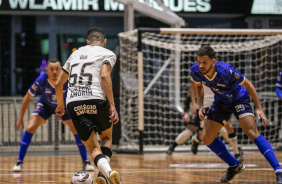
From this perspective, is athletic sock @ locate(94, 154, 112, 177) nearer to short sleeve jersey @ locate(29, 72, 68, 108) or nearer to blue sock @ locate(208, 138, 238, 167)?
blue sock @ locate(208, 138, 238, 167)

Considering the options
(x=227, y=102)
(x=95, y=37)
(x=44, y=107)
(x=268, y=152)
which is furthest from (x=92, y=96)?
(x=44, y=107)

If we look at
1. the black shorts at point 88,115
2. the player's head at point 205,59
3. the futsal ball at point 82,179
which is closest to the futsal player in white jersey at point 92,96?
the black shorts at point 88,115

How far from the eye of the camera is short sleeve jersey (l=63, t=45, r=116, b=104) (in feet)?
19.2

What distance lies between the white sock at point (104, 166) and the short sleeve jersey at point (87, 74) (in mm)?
649

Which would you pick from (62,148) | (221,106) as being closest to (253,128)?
(221,106)

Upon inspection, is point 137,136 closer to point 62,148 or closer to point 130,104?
point 130,104

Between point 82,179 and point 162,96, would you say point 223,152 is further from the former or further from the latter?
point 162,96

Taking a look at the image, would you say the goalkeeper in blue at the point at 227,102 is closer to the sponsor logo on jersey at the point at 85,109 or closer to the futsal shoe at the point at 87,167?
the sponsor logo on jersey at the point at 85,109

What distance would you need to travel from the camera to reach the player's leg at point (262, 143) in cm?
662

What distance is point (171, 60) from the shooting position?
13.5m

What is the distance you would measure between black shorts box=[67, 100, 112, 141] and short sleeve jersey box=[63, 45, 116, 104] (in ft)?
0.20

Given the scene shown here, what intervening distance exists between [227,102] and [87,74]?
6.64 feet

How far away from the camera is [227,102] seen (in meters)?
7.05

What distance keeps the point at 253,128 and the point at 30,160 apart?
539 cm
